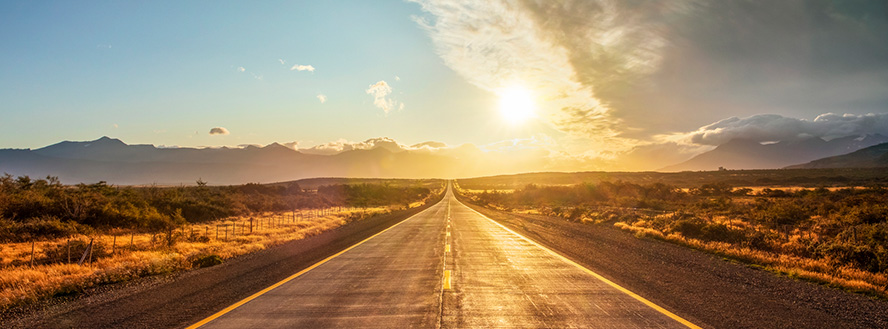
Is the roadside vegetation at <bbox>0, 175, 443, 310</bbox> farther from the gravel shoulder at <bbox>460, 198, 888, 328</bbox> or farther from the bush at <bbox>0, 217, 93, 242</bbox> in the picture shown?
the gravel shoulder at <bbox>460, 198, 888, 328</bbox>

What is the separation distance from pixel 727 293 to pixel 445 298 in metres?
5.58

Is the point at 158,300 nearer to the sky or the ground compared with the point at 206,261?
nearer to the sky

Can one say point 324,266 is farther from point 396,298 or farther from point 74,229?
point 74,229

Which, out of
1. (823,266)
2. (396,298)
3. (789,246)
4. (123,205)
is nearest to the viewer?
(396,298)

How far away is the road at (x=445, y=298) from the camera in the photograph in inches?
220

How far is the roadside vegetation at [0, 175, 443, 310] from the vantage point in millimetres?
9562

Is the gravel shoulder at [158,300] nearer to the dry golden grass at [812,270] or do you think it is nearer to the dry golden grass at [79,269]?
the dry golden grass at [79,269]

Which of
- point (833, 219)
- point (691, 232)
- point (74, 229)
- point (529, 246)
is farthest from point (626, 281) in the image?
point (74, 229)

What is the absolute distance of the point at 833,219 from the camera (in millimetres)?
19547

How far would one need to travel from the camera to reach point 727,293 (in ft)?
24.5

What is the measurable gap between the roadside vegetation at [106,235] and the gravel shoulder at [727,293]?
12186mm

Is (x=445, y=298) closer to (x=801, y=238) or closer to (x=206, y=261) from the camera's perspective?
(x=206, y=261)

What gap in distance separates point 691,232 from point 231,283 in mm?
18415

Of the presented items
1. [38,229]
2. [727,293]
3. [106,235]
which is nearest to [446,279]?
[727,293]
